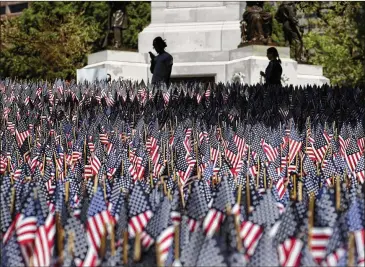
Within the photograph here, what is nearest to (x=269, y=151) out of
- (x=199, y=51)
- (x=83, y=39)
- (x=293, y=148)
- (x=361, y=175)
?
(x=293, y=148)

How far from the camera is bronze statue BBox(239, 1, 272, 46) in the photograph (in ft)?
85.9

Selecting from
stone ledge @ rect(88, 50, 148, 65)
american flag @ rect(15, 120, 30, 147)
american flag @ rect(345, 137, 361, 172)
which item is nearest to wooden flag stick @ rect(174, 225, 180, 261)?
american flag @ rect(345, 137, 361, 172)

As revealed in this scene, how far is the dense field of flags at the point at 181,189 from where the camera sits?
14.3 ft

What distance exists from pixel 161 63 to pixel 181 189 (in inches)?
557

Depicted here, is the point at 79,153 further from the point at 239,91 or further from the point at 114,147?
the point at 239,91

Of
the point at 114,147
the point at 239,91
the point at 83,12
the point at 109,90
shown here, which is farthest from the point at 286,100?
the point at 83,12

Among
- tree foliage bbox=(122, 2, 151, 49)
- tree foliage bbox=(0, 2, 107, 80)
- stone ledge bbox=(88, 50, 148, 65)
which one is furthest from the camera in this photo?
tree foliage bbox=(122, 2, 151, 49)

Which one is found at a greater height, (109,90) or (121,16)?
(121,16)

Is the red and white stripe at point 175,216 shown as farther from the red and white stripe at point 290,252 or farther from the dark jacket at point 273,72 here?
the dark jacket at point 273,72

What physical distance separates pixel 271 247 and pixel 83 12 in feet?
167

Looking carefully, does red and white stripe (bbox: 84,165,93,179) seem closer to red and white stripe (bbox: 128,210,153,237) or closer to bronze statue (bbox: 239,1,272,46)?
red and white stripe (bbox: 128,210,153,237)

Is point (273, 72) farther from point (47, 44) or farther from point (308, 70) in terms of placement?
point (47, 44)

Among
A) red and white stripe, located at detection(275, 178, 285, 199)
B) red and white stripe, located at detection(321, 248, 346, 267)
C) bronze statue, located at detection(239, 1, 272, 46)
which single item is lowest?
red and white stripe, located at detection(321, 248, 346, 267)

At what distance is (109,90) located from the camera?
1906 cm
